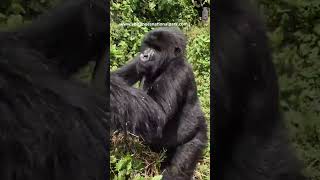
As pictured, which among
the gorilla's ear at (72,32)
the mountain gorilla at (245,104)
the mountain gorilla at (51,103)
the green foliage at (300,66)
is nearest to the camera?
the mountain gorilla at (51,103)

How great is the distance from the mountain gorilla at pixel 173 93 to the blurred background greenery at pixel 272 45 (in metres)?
0.05

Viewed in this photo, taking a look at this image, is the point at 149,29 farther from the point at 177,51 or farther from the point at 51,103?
the point at 51,103

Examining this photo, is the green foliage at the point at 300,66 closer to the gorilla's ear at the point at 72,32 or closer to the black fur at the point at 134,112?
the black fur at the point at 134,112

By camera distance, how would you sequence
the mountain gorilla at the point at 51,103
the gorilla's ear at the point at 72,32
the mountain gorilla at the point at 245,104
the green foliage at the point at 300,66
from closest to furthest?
1. the mountain gorilla at the point at 51,103
2. the gorilla's ear at the point at 72,32
3. the mountain gorilla at the point at 245,104
4. the green foliage at the point at 300,66

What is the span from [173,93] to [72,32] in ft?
2.10

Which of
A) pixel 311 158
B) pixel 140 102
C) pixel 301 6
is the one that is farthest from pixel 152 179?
pixel 301 6

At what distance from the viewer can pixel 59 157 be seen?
2.67 metres

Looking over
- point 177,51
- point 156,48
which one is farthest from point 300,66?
point 156,48

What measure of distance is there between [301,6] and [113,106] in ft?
3.82

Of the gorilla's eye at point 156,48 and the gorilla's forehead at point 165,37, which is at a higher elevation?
the gorilla's forehead at point 165,37

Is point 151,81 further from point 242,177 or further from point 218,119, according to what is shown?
point 242,177

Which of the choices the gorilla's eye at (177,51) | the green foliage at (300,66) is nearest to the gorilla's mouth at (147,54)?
the gorilla's eye at (177,51)

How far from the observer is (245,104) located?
3.30m

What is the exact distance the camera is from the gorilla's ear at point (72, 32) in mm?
2986
